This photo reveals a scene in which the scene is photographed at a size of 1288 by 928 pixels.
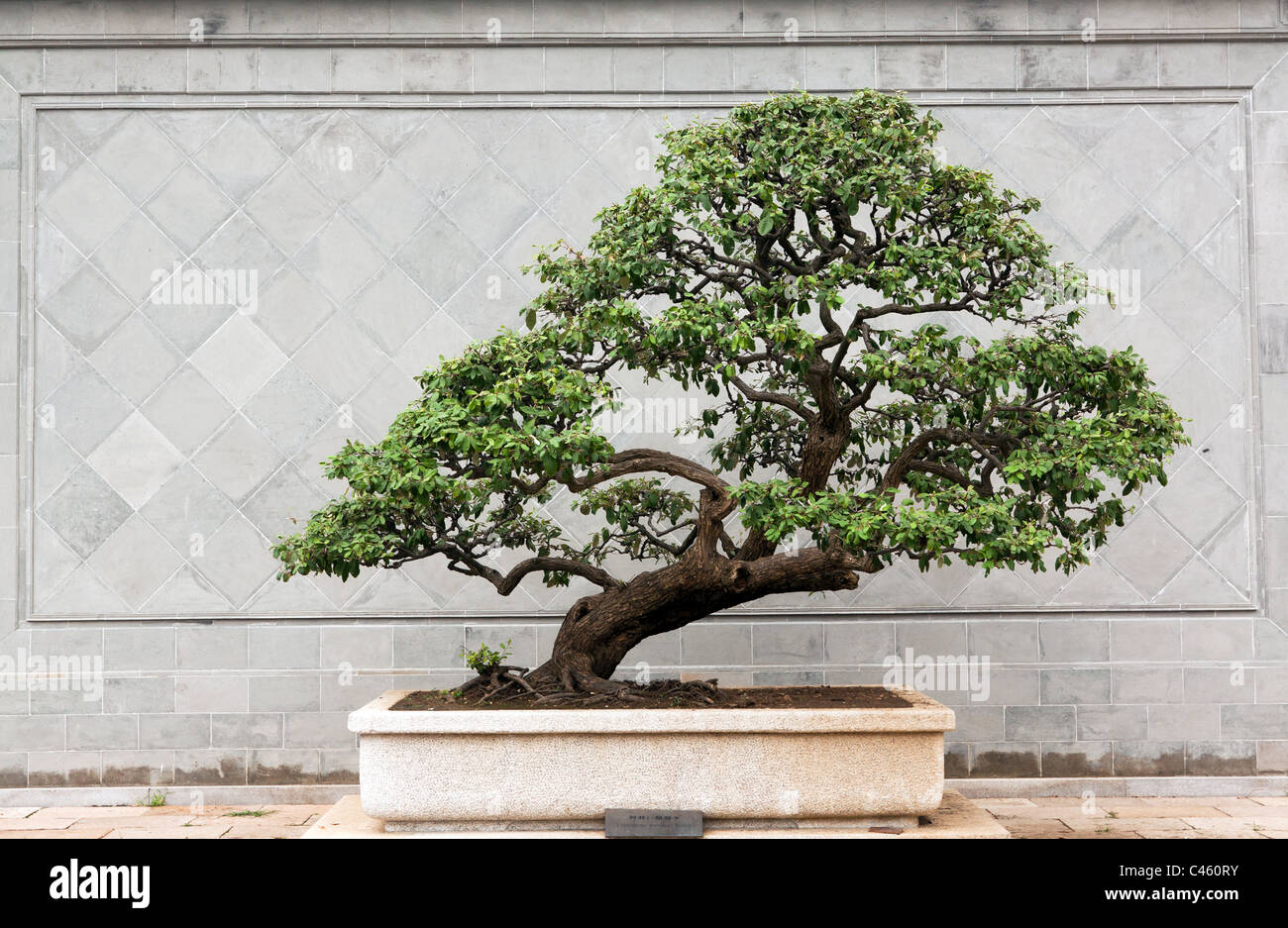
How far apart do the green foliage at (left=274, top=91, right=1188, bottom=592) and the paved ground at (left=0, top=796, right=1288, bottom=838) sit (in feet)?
4.57

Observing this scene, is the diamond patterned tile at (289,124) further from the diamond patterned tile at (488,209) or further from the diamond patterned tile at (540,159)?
the diamond patterned tile at (540,159)

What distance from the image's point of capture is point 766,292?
11.0 ft

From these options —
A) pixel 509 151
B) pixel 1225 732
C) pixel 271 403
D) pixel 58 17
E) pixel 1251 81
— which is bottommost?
pixel 1225 732

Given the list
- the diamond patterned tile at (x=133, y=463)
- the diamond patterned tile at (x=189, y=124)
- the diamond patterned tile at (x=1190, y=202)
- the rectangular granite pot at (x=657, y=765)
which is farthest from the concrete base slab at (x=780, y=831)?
the diamond patterned tile at (x=189, y=124)

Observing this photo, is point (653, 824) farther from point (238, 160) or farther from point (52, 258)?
point (52, 258)

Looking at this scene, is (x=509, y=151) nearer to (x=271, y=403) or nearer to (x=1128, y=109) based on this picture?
(x=271, y=403)

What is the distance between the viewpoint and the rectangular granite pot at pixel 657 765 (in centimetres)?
327

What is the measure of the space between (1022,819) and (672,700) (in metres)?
1.76

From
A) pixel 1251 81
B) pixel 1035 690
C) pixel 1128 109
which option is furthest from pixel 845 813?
pixel 1251 81

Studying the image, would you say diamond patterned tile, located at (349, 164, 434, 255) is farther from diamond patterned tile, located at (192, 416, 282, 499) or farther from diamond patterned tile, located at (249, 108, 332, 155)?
diamond patterned tile, located at (192, 416, 282, 499)

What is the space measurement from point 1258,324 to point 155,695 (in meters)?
5.32

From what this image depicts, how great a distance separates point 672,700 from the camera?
3551mm

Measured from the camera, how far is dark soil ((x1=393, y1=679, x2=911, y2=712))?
11.5ft

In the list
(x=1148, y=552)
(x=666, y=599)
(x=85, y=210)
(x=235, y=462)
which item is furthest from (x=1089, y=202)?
(x=85, y=210)
